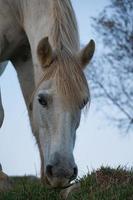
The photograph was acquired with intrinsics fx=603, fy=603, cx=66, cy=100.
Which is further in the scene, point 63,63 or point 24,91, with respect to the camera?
point 24,91

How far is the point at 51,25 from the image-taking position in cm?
575

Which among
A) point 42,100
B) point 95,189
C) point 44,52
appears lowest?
point 95,189

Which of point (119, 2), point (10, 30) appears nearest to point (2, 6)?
point (10, 30)

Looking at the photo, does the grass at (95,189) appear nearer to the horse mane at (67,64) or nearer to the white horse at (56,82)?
the white horse at (56,82)

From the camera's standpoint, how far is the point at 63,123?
4.90m

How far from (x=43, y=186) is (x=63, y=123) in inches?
43.0

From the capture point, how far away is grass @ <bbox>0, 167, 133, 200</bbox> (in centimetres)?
529

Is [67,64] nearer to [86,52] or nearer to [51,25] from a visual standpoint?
[86,52]

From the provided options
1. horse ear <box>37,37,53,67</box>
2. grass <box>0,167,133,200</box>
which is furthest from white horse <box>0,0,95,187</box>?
grass <box>0,167,133,200</box>

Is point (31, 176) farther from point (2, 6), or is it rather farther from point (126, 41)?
point (126, 41)

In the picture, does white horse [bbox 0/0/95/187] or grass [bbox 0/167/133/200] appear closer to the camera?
white horse [bbox 0/0/95/187]

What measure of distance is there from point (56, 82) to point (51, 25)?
86 centimetres

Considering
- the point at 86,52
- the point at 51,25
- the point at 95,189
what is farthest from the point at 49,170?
the point at 51,25

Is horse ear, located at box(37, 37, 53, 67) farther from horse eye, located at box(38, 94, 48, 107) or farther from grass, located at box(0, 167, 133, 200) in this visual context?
grass, located at box(0, 167, 133, 200)
